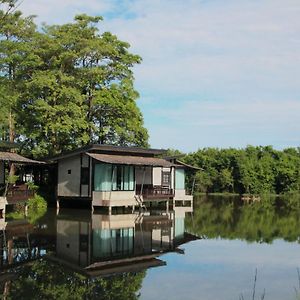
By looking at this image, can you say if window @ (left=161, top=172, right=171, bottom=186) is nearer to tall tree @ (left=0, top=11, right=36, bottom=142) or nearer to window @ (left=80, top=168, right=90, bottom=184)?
window @ (left=80, top=168, right=90, bottom=184)

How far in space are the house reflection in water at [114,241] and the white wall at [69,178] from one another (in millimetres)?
4561

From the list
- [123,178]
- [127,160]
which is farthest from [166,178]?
[127,160]

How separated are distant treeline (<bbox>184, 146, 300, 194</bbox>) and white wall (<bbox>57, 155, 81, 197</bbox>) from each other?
93.7 ft

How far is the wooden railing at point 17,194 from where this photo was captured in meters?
25.2

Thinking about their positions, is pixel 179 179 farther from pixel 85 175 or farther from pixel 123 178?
pixel 85 175

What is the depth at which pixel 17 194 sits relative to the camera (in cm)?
2589

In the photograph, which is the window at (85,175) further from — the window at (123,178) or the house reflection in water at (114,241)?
the house reflection in water at (114,241)

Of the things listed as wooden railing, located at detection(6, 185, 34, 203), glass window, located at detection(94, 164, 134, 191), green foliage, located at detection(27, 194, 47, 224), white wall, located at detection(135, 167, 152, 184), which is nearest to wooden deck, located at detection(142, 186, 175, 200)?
glass window, located at detection(94, 164, 134, 191)

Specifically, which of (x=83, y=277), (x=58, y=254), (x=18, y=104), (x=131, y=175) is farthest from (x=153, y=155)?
(x=83, y=277)

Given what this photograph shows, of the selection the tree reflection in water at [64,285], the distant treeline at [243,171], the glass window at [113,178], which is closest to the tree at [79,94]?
the glass window at [113,178]

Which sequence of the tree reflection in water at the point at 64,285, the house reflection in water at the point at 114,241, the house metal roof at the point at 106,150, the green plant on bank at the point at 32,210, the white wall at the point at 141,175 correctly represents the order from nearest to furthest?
1. the tree reflection in water at the point at 64,285
2. the house reflection in water at the point at 114,241
3. the green plant on bank at the point at 32,210
4. the house metal roof at the point at 106,150
5. the white wall at the point at 141,175

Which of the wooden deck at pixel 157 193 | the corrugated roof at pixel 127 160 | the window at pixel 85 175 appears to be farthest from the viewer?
the wooden deck at pixel 157 193

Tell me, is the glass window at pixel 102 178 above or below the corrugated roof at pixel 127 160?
below

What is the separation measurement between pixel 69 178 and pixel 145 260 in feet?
61.2
